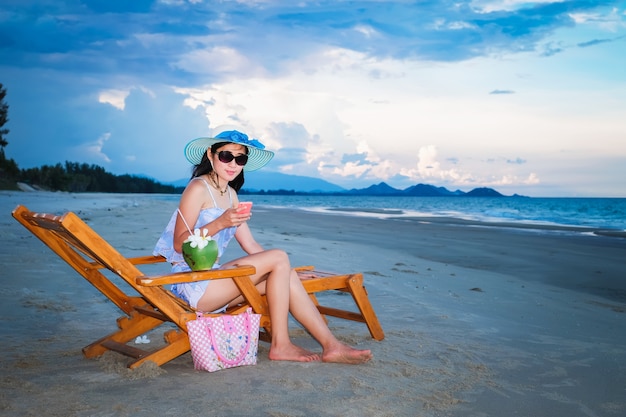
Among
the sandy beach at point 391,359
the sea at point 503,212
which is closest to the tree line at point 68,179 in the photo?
the sea at point 503,212

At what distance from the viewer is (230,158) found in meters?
3.94

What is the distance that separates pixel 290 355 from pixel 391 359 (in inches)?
27.3

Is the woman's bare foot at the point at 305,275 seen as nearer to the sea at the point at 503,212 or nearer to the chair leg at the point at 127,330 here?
the chair leg at the point at 127,330

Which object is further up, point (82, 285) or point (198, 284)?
point (198, 284)

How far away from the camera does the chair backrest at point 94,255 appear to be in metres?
2.98

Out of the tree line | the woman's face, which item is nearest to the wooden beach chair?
the woman's face

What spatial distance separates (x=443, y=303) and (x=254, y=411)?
11.4 ft

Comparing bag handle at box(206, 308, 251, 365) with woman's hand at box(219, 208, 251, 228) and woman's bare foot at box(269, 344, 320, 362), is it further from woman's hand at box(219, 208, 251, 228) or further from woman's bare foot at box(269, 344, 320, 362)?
woman's hand at box(219, 208, 251, 228)

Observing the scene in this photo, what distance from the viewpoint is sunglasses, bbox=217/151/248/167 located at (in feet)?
12.8

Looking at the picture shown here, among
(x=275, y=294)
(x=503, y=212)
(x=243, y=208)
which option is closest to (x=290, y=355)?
(x=275, y=294)

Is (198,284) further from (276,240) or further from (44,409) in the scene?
(276,240)

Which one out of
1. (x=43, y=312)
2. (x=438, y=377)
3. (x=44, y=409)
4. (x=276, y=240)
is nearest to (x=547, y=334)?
(x=438, y=377)

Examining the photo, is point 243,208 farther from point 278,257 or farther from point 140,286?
point 140,286

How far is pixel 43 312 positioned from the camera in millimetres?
4906
